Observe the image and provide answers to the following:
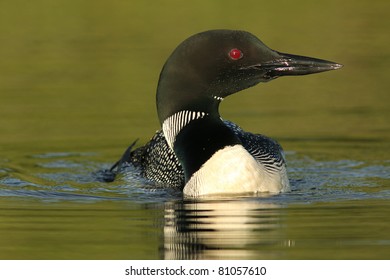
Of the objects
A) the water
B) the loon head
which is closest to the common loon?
the loon head

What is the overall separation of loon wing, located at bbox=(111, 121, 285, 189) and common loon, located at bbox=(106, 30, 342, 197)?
0.54ft

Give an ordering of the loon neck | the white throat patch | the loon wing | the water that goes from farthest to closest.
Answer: the loon wing < the white throat patch < the loon neck < the water

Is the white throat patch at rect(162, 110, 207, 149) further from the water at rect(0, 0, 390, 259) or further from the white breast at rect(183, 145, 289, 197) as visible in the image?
the water at rect(0, 0, 390, 259)

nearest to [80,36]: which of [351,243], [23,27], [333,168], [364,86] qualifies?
[23,27]

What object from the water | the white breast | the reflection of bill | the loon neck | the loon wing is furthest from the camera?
the loon wing

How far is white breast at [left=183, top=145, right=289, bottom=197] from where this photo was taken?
8211 mm

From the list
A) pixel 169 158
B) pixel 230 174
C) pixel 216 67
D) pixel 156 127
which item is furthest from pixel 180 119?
pixel 156 127

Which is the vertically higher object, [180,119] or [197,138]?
[180,119]

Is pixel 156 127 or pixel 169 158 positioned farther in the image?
pixel 156 127

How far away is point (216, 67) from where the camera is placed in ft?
27.6

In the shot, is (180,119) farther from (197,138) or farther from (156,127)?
(156,127)

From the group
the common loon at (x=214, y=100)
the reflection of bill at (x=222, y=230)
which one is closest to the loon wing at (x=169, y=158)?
the common loon at (x=214, y=100)

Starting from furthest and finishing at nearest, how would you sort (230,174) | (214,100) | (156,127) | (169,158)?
(156,127) < (169,158) < (214,100) < (230,174)

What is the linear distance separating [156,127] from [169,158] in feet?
6.64
